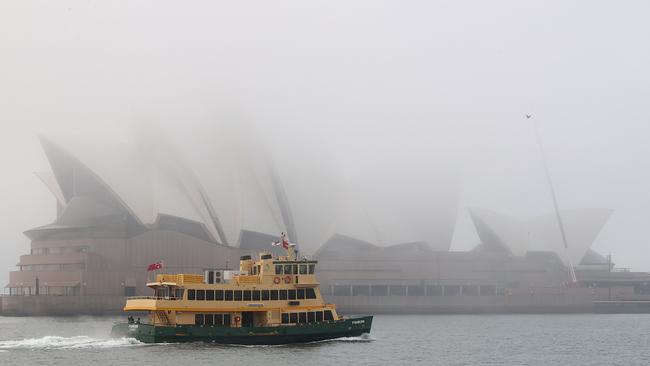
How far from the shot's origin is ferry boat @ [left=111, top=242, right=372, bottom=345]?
61.7 metres

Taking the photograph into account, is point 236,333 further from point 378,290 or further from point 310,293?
point 378,290

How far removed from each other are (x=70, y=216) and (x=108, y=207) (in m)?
4.78

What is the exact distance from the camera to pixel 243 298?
62812mm

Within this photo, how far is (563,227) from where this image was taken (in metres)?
137

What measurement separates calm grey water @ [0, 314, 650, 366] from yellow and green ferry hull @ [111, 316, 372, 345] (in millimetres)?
534

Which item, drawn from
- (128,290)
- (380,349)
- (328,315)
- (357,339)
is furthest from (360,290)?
(380,349)

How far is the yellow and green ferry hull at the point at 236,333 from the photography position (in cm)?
6144

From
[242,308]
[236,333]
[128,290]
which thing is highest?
[128,290]

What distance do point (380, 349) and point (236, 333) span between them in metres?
8.90

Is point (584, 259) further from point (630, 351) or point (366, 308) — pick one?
point (630, 351)

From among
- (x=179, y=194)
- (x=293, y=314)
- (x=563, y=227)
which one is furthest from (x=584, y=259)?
(x=293, y=314)

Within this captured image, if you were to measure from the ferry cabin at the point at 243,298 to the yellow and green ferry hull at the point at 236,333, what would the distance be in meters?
0.52

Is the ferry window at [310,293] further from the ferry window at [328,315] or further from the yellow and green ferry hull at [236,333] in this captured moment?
the yellow and green ferry hull at [236,333]

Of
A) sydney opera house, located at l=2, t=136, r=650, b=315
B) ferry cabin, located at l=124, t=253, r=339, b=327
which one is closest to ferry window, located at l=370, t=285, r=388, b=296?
sydney opera house, located at l=2, t=136, r=650, b=315
